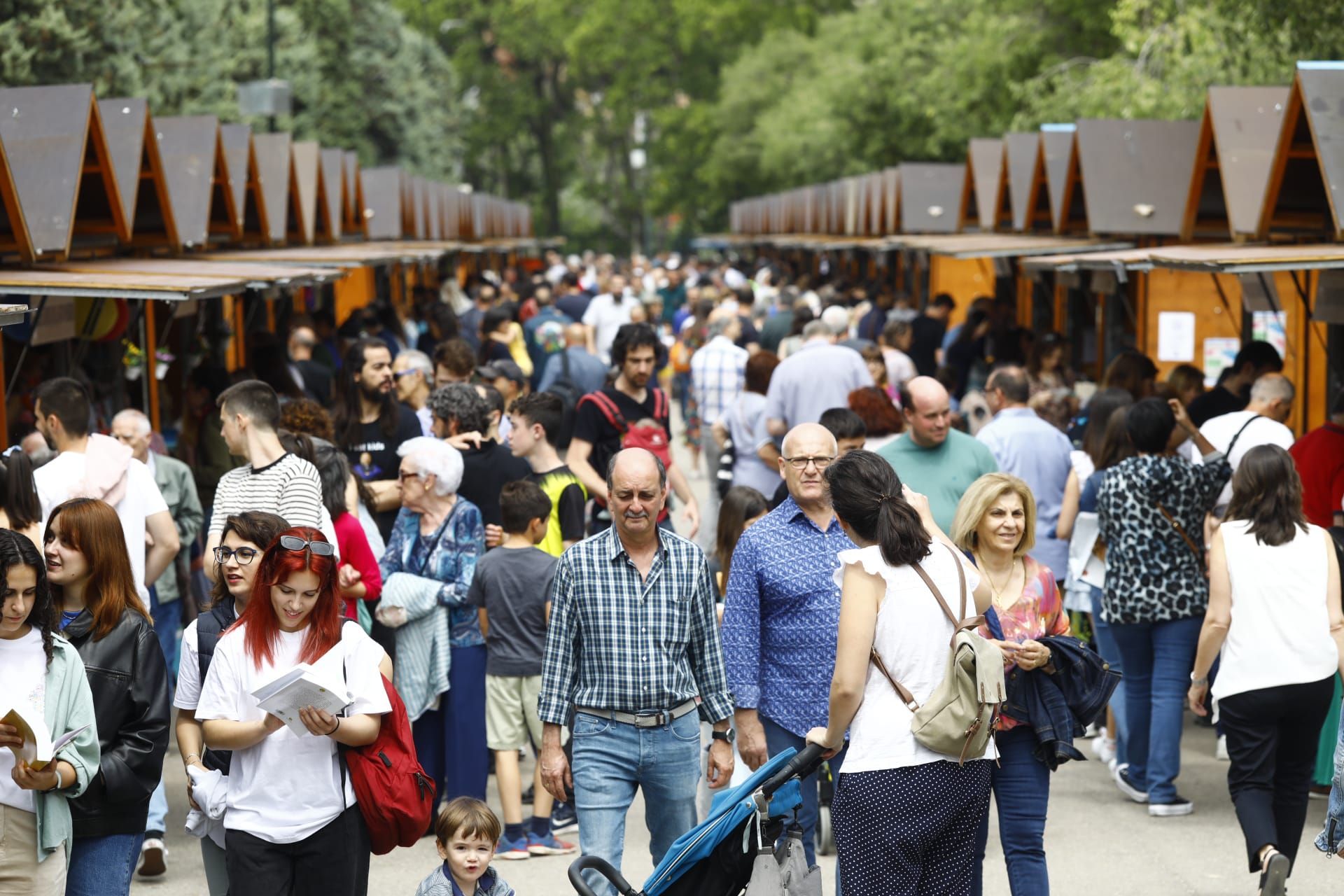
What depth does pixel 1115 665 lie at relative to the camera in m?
8.34

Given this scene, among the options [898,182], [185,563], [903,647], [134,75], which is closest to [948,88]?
[898,182]

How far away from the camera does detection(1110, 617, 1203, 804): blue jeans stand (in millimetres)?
7688

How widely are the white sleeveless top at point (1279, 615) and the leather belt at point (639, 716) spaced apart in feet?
7.90

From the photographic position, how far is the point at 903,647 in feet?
15.6

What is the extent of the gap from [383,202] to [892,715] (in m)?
20.1

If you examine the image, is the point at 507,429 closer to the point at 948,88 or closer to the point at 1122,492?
the point at 1122,492

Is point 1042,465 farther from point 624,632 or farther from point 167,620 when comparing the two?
point 167,620

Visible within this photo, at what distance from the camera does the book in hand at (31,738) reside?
449 centimetres

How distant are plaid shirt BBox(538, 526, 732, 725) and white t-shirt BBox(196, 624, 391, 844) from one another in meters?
0.90

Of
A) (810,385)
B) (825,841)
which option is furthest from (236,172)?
(825,841)

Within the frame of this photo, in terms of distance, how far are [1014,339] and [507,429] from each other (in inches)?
315

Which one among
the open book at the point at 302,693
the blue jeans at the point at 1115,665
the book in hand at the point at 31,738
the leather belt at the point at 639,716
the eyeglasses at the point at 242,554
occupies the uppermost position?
the eyeglasses at the point at 242,554

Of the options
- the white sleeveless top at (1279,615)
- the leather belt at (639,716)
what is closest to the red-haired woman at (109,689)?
the leather belt at (639,716)

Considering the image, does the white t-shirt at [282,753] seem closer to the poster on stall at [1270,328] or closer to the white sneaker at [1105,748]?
the white sneaker at [1105,748]
